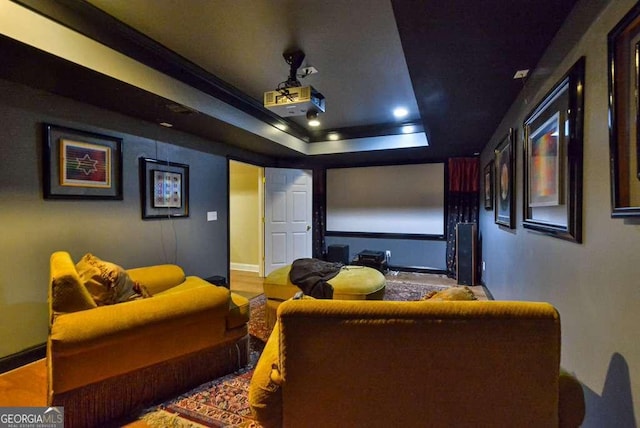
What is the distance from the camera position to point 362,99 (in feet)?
10.8

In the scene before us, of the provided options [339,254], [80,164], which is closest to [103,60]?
[80,164]

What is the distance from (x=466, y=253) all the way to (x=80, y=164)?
4809mm

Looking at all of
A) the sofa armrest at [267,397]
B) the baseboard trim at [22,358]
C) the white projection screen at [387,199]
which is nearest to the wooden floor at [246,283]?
the white projection screen at [387,199]

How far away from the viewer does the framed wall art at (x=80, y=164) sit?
2270 mm

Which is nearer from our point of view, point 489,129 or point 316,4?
point 316,4

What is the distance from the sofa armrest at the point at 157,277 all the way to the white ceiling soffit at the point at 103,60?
1.57 metres

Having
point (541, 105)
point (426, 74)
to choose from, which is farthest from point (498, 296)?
point (426, 74)

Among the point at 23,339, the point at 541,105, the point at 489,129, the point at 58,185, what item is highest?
the point at 489,129

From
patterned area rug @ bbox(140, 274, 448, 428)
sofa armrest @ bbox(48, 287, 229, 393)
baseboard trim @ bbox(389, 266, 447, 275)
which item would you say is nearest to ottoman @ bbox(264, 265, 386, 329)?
patterned area rug @ bbox(140, 274, 448, 428)

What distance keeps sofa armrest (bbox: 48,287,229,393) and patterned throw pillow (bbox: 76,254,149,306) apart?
0.68 ft

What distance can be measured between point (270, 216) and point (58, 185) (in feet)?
9.84

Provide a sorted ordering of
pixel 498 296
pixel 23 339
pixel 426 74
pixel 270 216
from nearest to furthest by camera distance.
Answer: pixel 426 74 → pixel 23 339 → pixel 498 296 → pixel 270 216

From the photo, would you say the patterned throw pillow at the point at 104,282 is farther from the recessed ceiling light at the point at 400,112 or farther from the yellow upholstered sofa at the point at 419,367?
the recessed ceiling light at the point at 400,112

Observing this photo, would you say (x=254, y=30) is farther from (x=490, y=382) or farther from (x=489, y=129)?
(x=489, y=129)
